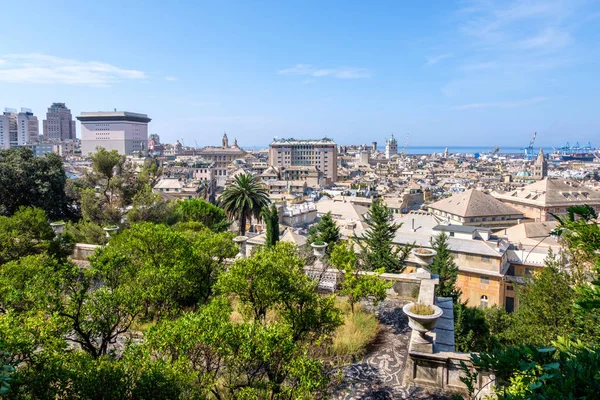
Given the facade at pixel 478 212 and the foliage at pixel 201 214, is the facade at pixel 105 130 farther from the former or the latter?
the foliage at pixel 201 214

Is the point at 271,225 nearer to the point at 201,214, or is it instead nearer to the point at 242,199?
the point at 201,214

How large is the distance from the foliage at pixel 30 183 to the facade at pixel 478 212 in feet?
123

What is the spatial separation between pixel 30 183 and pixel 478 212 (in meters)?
44.0

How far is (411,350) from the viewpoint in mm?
7664

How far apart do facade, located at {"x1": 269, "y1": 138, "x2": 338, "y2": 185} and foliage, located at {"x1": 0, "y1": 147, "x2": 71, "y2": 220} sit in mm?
102926

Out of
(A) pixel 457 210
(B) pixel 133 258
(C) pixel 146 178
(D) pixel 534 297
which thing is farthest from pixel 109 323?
(A) pixel 457 210

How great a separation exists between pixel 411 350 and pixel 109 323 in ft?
17.7

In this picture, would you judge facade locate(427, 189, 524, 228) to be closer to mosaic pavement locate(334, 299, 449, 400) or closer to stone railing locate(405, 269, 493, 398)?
mosaic pavement locate(334, 299, 449, 400)

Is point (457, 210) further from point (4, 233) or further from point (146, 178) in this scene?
point (4, 233)

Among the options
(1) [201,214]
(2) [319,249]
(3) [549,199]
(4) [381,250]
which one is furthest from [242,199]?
(3) [549,199]

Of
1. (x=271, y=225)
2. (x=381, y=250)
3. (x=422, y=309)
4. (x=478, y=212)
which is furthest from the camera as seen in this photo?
(x=478, y=212)

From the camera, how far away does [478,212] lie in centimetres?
4781

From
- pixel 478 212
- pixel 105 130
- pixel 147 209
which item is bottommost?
pixel 478 212

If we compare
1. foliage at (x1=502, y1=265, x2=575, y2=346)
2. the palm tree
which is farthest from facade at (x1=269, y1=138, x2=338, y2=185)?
foliage at (x1=502, y1=265, x2=575, y2=346)
